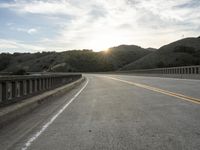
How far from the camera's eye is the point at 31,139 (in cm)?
732

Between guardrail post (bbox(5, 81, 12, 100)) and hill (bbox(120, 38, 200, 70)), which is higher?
hill (bbox(120, 38, 200, 70))

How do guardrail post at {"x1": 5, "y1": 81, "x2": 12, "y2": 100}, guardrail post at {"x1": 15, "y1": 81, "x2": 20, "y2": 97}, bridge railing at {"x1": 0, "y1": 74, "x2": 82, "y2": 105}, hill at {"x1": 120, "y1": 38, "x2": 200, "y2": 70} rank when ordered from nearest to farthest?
bridge railing at {"x1": 0, "y1": 74, "x2": 82, "y2": 105} < guardrail post at {"x1": 5, "y1": 81, "x2": 12, "y2": 100} < guardrail post at {"x1": 15, "y1": 81, "x2": 20, "y2": 97} < hill at {"x1": 120, "y1": 38, "x2": 200, "y2": 70}

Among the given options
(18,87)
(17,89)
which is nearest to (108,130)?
(17,89)

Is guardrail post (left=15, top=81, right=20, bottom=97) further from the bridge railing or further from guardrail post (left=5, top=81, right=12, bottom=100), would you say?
guardrail post (left=5, top=81, right=12, bottom=100)

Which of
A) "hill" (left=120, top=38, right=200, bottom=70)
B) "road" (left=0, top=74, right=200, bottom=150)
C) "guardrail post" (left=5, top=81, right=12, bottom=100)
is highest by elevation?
"hill" (left=120, top=38, right=200, bottom=70)

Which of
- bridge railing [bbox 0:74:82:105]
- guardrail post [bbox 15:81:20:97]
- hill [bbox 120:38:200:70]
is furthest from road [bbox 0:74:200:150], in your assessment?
hill [bbox 120:38:200:70]

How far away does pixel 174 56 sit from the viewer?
146750mm

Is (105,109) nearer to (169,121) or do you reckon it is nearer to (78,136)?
(169,121)

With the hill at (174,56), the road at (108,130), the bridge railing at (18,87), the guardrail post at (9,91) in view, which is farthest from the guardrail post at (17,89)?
the hill at (174,56)

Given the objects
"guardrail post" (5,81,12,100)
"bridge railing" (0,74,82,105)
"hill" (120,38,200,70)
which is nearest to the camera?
"bridge railing" (0,74,82,105)

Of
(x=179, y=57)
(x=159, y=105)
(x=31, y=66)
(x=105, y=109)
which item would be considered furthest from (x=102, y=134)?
(x=31, y=66)

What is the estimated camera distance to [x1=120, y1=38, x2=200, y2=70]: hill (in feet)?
462

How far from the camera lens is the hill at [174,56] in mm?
140750

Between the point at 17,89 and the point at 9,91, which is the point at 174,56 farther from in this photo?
the point at 9,91
